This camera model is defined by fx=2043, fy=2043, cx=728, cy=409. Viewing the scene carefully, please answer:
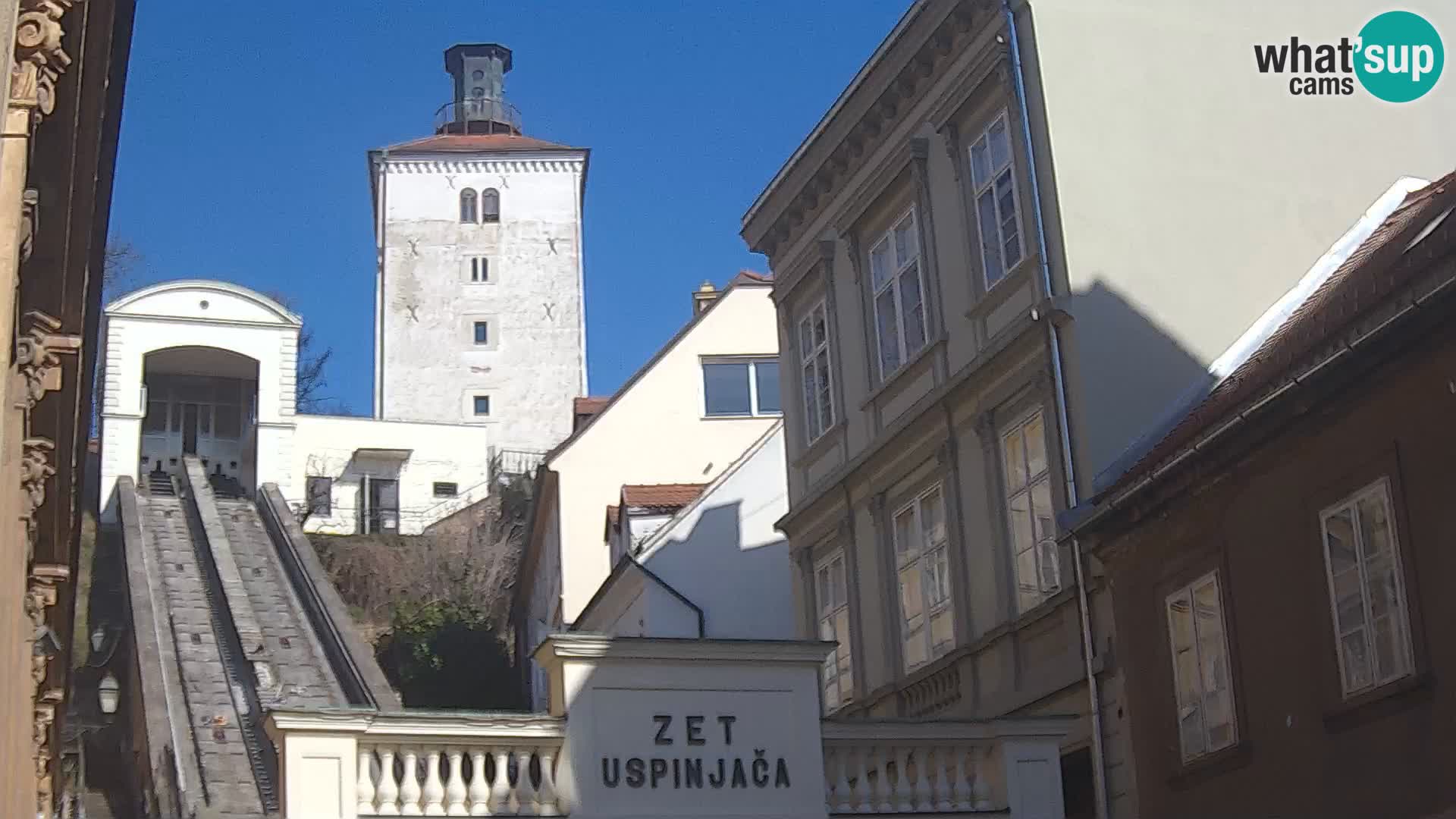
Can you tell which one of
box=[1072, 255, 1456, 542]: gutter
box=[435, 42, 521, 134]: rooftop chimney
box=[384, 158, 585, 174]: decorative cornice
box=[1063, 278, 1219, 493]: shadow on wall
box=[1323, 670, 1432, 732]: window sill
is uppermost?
box=[435, 42, 521, 134]: rooftop chimney

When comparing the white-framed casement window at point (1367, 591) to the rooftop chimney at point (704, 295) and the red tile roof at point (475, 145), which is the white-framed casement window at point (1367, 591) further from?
the red tile roof at point (475, 145)

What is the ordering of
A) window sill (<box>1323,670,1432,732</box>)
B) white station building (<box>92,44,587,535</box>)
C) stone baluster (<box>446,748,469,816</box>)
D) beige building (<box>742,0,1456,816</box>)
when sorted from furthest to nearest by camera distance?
white station building (<box>92,44,587,535</box>) < beige building (<box>742,0,1456,816</box>) < stone baluster (<box>446,748,469,816</box>) < window sill (<box>1323,670,1432,732</box>)

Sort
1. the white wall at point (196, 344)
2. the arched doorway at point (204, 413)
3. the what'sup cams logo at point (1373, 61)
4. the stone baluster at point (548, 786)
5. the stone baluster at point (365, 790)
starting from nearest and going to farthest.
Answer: the stone baluster at point (365, 790) → the stone baluster at point (548, 786) → the what'sup cams logo at point (1373, 61) → the white wall at point (196, 344) → the arched doorway at point (204, 413)

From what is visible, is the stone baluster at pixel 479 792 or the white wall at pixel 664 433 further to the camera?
the white wall at pixel 664 433

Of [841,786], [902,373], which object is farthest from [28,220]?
[902,373]

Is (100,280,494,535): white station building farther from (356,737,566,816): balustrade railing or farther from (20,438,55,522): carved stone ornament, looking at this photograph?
(356,737,566,816): balustrade railing

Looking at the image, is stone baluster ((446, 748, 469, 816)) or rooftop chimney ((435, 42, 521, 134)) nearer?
stone baluster ((446, 748, 469, 816))

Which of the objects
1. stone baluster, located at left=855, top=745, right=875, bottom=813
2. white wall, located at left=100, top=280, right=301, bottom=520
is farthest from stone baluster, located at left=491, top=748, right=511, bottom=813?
white wall, located at left=100, top=280, right=301, bottom=520

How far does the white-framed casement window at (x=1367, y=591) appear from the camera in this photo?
13672 mm

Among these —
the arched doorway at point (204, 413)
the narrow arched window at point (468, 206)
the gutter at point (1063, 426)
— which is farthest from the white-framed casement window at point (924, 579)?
the narrow arched window at point (468, 206)

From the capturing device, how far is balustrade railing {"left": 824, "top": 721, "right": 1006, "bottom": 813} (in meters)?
16.0

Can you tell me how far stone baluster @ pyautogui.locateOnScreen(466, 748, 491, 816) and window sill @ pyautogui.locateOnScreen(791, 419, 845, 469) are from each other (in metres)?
10.5

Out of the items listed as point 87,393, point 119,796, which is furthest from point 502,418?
point 87,393

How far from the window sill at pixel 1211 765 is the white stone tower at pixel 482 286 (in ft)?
212
